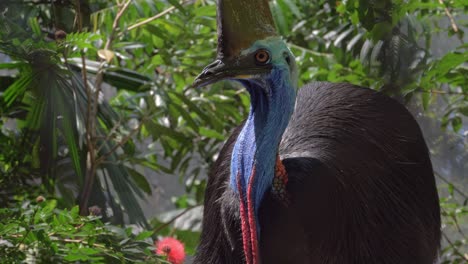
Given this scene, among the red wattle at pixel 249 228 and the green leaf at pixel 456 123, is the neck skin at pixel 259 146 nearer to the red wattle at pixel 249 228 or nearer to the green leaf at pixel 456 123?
the red wattle at pixel 249 228

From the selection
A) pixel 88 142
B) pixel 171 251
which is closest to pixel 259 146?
pixel 171 251

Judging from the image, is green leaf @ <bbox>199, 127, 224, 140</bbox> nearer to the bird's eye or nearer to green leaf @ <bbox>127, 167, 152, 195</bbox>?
green leaf @ <bbox>127, 167, 152, 195</bbox>

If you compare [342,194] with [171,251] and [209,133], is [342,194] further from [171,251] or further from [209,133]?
[209,133]

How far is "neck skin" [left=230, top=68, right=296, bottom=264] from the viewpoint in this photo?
2.09 meters

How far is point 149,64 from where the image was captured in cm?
347

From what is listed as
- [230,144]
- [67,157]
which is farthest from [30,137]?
[230,144]

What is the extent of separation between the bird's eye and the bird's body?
0.25 m

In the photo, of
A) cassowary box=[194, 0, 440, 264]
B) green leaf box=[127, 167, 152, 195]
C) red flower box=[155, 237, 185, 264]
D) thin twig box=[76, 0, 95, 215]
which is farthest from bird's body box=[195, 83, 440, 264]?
green leaf box=[127, 167, 152, 195]

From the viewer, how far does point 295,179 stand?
7.02 ft

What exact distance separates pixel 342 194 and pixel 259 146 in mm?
219

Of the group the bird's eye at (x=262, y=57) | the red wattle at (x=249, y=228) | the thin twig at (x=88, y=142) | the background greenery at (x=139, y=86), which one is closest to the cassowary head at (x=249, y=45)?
the bird's eye at (x=262, y=57)

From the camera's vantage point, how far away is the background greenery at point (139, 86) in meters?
2.83

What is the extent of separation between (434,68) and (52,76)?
3.60 ft

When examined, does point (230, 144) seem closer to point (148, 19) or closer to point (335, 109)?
point (335, 109)
